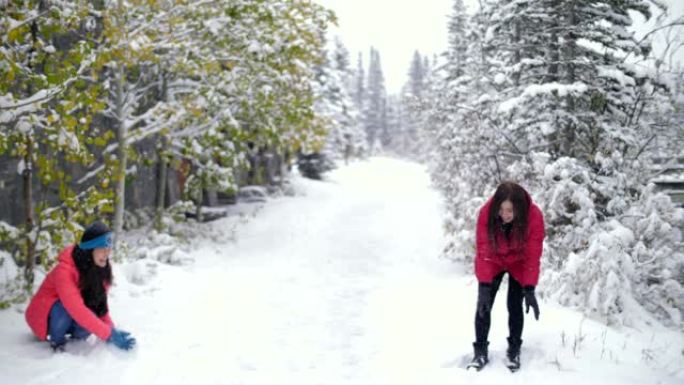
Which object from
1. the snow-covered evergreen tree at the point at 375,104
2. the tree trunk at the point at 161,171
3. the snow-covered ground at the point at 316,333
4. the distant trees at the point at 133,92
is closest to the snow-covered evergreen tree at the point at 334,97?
the distant trees at the point at 133,92

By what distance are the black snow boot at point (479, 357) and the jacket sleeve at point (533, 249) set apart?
0.77 meters

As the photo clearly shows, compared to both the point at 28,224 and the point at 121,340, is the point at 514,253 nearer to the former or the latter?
the point at 121,340

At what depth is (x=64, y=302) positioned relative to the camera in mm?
4785

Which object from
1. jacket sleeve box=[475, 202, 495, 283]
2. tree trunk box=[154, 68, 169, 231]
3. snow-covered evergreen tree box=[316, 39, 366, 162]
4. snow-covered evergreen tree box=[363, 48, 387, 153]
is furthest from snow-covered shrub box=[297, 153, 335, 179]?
snow-covered evergreen tree box=[363, 48, 387, 153]

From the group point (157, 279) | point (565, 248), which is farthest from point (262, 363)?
point (565, 248)

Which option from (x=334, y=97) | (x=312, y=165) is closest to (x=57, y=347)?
(x=312, y=165)

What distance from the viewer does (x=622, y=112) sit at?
8898mm

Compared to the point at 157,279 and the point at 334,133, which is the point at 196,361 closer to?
the point at 157,279

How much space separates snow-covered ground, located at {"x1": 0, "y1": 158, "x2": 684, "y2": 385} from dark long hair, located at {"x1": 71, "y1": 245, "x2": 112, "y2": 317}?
367 mm

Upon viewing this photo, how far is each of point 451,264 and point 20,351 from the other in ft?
25.7

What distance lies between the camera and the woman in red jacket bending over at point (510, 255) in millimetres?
4879

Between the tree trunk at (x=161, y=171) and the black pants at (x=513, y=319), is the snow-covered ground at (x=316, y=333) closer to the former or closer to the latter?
the black pants at (x=513, y=319)

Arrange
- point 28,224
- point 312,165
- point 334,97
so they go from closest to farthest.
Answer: point 28,224 → point 312,165 → point 334,97

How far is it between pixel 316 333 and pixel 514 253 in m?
2.85
